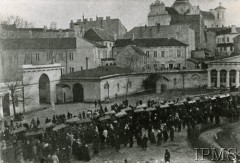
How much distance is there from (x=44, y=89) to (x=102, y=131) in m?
15.8

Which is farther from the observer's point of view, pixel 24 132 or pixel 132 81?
pixel 132 81

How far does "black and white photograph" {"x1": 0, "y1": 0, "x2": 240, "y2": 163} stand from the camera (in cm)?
1550

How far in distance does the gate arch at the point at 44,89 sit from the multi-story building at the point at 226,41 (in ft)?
101

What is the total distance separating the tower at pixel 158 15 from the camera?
49.6m

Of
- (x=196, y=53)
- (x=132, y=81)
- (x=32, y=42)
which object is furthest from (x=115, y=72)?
(x=196, y=53)

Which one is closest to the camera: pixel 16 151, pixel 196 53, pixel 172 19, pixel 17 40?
pixel 16 151

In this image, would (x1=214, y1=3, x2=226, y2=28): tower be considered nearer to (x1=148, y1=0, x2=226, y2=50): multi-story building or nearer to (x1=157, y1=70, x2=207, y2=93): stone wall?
(x1=148, y1=0, x2=226, y2=50): multi-story building

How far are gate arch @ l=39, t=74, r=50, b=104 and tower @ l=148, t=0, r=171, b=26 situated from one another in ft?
76.1

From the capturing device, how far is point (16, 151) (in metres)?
14.6

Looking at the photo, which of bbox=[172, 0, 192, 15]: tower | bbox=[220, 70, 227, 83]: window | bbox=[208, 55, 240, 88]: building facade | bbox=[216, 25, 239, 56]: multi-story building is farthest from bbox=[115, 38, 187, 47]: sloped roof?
bbox=[172, 0, 192, 15]: tower

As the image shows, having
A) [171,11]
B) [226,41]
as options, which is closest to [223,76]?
[226,41]

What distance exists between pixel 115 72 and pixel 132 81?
105 inches

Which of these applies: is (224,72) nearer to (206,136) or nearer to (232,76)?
(232,76)

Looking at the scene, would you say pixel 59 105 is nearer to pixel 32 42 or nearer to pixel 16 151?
pixel 32 42
